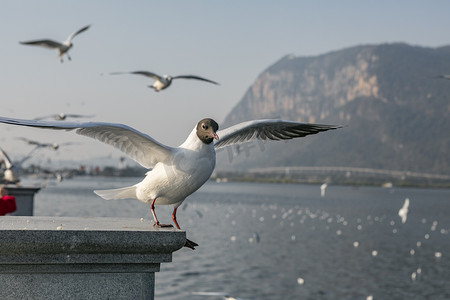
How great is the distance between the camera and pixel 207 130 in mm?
4410

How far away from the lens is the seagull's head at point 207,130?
4.39m

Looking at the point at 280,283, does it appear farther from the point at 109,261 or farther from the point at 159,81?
the point at 109,261

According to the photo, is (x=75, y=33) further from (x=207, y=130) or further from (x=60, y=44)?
(x=207, y=130)

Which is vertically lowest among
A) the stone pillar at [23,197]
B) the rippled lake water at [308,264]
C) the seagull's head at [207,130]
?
the rippled lake water at [308,264]

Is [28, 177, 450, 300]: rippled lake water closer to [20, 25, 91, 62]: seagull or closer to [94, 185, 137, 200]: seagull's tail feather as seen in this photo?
[20, 25, 91, 62]: seagull

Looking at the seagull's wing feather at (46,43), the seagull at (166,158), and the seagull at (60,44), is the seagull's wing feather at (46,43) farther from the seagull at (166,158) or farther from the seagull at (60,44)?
the seagull at (166,158)

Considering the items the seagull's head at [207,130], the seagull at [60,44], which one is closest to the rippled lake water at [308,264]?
the seagull at [60,44]

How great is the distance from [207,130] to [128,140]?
717 millimetres

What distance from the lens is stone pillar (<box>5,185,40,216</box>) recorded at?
1817 cm

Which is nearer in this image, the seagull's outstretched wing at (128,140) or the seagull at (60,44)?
the seagull's outstretched wing at (128,140)

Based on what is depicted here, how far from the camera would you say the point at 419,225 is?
60.9 meters

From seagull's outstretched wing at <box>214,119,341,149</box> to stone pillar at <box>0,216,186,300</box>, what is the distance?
1693mm

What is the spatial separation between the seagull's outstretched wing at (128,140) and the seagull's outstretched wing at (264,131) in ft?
2.45

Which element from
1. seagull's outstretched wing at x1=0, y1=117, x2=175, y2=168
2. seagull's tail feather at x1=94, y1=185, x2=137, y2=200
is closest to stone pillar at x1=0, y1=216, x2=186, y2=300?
seagull's outstretched wing at x1=0, y1=117, x2=175, y2=168
